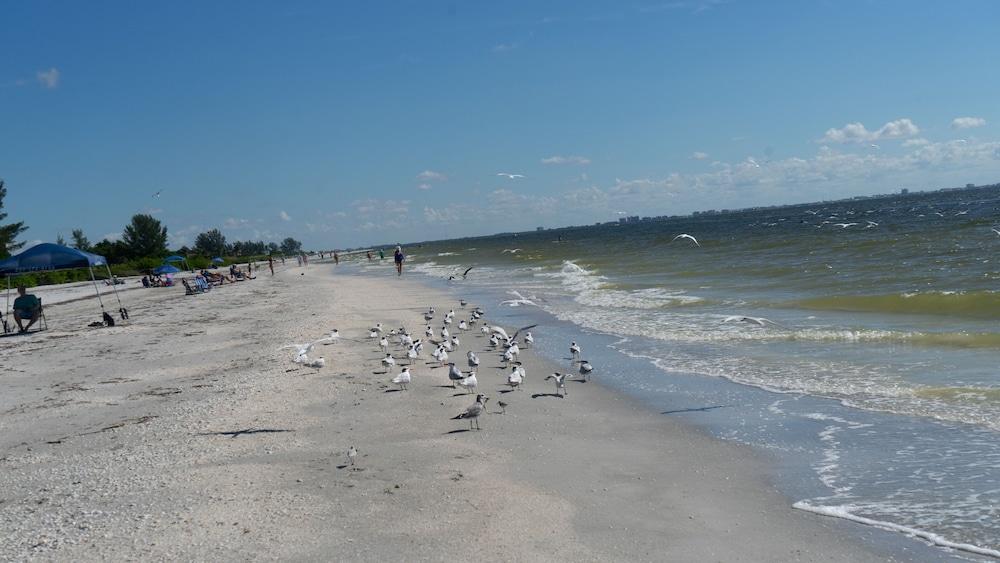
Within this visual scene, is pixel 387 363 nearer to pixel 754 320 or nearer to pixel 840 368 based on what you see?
pixel 754 320

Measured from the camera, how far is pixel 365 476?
7.42 m

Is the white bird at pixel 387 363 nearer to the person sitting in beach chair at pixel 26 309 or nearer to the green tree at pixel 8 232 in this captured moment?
the person sitting in beach chair at pixel 26 309

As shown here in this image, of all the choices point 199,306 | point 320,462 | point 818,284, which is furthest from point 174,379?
point 818,284

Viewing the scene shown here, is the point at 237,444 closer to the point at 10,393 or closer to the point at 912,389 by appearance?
the point at 10,393

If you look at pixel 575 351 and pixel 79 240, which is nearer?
pixel 575 351

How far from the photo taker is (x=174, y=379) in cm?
1299

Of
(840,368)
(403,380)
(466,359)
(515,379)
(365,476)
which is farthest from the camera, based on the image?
(466,359)

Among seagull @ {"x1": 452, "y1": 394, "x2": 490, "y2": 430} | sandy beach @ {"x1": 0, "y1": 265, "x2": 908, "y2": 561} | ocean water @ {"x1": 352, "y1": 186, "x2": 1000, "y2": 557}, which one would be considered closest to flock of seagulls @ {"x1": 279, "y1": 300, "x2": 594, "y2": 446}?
seagull @ {"x1": 452, "y1": 394, "x2": 490, "y2": 430}

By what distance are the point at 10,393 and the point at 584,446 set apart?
9.82 metres

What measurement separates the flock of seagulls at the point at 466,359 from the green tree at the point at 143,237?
7056 cm

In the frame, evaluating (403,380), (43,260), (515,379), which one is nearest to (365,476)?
(403,380)

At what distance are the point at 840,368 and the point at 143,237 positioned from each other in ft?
269

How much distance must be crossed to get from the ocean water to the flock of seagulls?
3.24 feet

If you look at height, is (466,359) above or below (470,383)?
below
